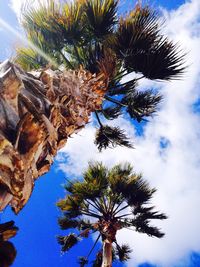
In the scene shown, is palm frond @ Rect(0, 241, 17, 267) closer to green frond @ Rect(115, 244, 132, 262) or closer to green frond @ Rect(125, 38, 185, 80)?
green frond @ Rect(125, 38, 185, 80)

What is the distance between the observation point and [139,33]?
5.33 m

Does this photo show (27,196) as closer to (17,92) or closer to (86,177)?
(17,92)

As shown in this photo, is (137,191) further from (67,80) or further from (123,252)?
(67,80)

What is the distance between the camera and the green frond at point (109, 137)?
8.24 metres

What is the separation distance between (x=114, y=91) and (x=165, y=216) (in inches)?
217

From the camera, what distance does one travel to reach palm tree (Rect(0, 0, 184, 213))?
1723mm

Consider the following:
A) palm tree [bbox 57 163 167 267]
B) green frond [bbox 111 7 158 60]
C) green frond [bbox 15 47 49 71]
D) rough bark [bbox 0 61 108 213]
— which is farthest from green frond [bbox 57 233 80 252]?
rough bark [bbox 0 61 108 213]

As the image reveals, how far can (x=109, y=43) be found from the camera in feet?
19.1

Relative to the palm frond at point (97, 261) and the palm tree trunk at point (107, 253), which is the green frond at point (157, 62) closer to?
the palm tree trunk at point (107, 253)

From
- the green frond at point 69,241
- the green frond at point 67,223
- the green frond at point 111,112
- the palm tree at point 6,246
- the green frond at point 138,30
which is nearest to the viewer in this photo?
the palm tree at point 6,246

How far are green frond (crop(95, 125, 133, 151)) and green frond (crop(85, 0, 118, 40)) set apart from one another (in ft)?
8.68

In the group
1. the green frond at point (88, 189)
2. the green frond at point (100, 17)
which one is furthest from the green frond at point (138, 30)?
the green frond at point (88, 189)

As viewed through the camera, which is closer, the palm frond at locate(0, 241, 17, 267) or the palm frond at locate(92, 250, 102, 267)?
the palm frond at locate(0, 241, 17, 267)

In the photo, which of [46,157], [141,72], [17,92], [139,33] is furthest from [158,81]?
[17,92]
